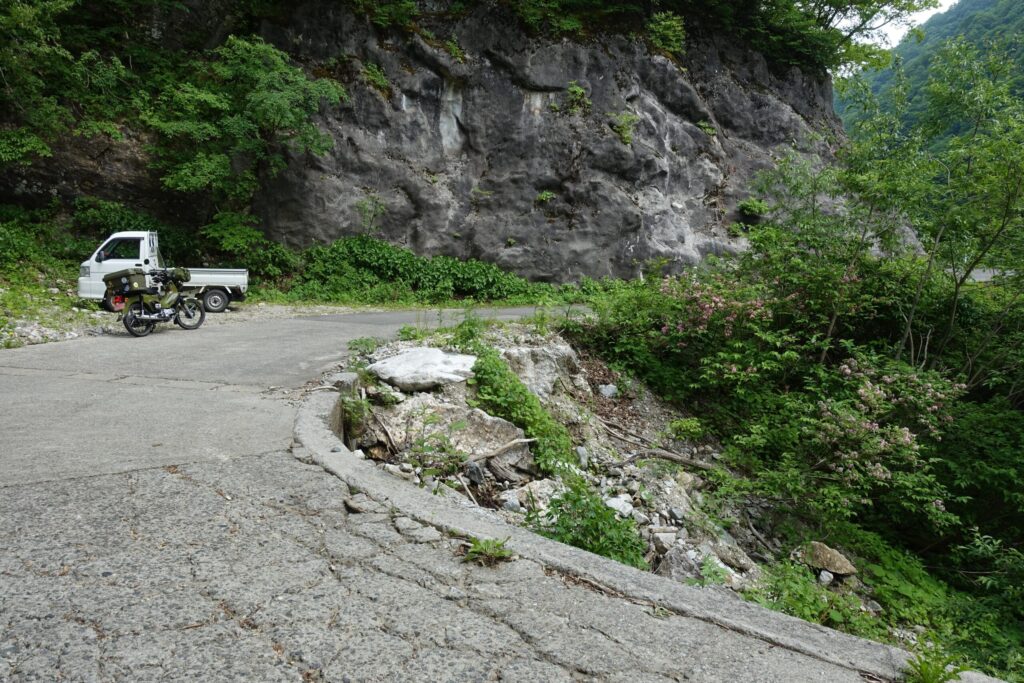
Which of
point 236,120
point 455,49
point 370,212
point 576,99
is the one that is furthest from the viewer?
point 576,99

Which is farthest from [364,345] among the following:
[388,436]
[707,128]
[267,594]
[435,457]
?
[707,128]

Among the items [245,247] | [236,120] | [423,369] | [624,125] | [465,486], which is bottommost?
[465,486]

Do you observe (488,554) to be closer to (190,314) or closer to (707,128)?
(190,314)

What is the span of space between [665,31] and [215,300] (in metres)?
18.0

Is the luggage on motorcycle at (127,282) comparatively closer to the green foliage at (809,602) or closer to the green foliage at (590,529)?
the green foliage at (590,529)

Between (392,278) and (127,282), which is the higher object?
(127,282)

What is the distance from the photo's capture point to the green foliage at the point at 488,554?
2.81 meters

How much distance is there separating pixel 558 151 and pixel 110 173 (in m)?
13.4

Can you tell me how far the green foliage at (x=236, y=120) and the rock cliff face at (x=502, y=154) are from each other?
1.31 metres

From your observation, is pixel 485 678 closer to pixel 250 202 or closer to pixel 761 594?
pixel 761 594

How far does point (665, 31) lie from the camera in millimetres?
20969

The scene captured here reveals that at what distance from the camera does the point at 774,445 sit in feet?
24.0

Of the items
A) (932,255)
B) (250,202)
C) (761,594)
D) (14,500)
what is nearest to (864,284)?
(932,255)

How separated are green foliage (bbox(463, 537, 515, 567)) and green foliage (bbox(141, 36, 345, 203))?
1414 cm
